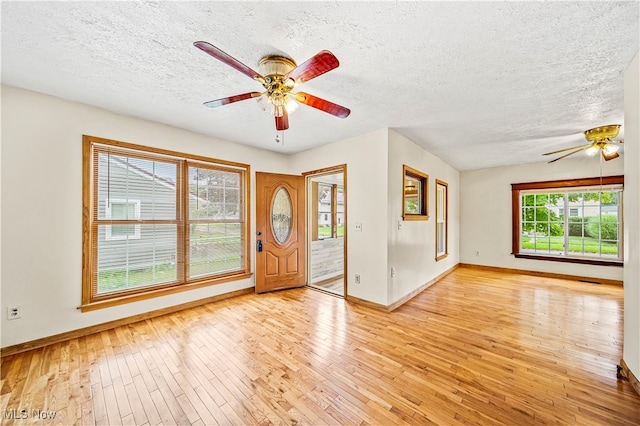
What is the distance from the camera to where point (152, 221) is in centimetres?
314

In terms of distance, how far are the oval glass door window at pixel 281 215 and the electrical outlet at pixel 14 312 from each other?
2.89 metres

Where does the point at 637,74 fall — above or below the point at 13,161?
above

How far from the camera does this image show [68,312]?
8.27 feet

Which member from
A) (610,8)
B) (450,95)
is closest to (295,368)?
(450,95)

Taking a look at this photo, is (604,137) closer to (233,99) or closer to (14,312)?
(233,99)

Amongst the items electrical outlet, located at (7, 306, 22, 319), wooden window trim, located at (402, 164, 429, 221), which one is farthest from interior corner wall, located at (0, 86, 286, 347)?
wooden window trim, located at (402, 164, 429, 221)

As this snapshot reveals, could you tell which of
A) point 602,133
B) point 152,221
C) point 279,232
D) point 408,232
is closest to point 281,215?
point 279,232

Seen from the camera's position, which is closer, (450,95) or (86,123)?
(450,95)

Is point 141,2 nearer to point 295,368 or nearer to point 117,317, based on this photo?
point 295,368

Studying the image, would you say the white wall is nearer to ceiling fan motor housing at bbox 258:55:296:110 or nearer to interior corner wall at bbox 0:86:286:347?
ceiling fan motor housing at bbox 258:55:296:110

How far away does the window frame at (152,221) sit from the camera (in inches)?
104

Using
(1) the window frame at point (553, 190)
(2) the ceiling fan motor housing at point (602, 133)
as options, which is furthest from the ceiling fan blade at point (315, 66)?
(1) the window frame at point (553, 190)

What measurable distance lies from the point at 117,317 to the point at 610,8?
488cm

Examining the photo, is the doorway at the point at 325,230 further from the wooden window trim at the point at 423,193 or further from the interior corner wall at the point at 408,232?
the wooden window trim at the point at 423,193
